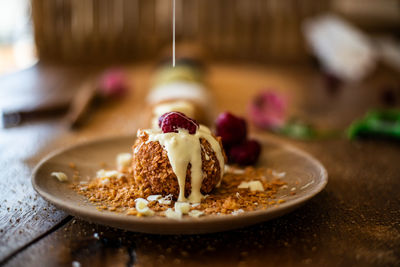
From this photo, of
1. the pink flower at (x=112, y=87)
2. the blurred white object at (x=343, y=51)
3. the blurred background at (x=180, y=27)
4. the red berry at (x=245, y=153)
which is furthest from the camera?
the blurred background at (x=180, y=27)

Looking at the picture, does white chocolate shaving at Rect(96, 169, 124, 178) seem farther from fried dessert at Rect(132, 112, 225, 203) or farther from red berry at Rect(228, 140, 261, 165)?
red berry at Rect(228, 140, 261, 165)

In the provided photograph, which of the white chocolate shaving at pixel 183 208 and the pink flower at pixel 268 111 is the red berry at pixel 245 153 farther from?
the pink flower at pixel 268 111

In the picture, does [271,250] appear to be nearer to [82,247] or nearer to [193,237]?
[193,237]

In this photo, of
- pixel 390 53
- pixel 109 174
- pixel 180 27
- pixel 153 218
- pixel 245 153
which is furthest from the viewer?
pixel 180 27

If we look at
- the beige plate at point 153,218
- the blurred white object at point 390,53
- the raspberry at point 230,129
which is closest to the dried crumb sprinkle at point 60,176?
the beige plate at point 153,218

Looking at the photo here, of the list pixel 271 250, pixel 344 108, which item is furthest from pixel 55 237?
pixel 344 108

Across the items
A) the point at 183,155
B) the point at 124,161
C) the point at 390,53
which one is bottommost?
the point at 390,53

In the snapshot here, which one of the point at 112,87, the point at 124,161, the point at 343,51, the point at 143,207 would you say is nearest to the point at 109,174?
the point at 124,161

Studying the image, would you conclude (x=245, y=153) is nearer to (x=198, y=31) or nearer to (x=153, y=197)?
(x=153, y=197)
